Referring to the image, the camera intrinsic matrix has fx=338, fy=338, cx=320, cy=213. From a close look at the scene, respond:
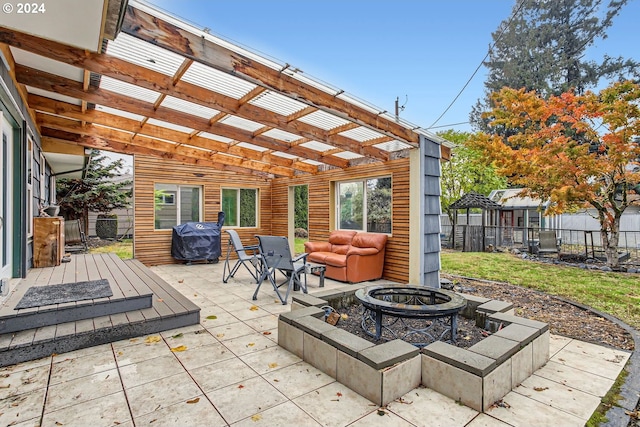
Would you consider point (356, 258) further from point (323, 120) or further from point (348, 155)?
point (323, 120)

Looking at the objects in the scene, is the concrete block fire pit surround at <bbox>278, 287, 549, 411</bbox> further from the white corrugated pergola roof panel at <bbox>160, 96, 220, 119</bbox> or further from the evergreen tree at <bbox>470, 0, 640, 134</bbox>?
the evergreen tree at <bbox>470, 0, 640, 134</bbox>

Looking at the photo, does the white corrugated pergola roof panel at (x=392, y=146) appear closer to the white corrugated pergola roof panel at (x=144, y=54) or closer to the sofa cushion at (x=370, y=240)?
the sofa cushion at (x=370, y=240)

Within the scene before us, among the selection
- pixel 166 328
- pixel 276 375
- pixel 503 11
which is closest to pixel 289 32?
pixel 166 328

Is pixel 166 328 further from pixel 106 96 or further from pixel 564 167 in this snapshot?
pixel 564 167

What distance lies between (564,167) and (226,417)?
8.83 meters

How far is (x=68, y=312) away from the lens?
3.13m

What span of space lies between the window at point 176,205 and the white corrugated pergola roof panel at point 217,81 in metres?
4.80

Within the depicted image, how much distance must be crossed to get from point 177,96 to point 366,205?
4196 mm

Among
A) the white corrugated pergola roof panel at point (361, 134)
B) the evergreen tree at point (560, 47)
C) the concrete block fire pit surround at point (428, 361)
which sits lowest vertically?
the concrete block fire pit surround at point (428, 361)

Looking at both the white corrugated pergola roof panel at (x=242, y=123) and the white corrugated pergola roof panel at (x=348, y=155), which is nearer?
the white corrugated pergola roof panel at (x=242, y=123)

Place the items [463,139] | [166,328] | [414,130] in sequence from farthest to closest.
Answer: [463,139] < [414,130] < [166,328]

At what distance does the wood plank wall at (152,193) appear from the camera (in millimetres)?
7570

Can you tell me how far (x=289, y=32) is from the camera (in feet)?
40.1

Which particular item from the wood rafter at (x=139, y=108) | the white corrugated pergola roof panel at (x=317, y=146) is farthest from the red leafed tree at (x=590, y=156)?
the wood rafter at (x=139, y=108)
